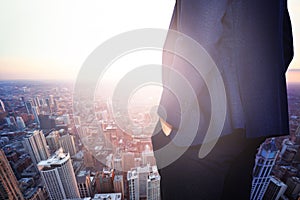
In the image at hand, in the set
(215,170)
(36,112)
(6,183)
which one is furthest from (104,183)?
(36,112)

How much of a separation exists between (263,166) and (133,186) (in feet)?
8.34

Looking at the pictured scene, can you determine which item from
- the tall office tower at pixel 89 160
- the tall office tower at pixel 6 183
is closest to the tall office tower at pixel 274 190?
the tall office tower at pixel 89 160

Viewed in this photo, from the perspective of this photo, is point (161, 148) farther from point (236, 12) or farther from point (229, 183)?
point (236, 12)

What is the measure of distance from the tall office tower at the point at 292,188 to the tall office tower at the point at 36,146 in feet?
20.4

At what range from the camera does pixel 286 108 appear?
0.34 m

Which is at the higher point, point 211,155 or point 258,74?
point 258,74

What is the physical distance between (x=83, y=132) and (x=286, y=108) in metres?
5.18

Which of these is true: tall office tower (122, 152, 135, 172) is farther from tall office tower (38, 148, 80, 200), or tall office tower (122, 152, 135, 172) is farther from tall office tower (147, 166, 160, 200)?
tall office tower (38, 148, 80, 200)

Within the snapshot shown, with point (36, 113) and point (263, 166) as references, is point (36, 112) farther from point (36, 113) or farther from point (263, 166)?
point (263, 166)

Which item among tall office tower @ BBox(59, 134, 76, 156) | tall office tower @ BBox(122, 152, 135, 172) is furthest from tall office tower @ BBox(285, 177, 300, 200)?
tall office tower @ BBox(59, 134, 76, 156)

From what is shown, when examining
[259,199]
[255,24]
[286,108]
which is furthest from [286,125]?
[259,199]

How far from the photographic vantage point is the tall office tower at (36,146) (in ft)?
12.2

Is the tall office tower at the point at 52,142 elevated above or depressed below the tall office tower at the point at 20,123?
below

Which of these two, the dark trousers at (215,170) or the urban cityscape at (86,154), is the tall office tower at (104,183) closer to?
the urban cityscape at (86,154)
